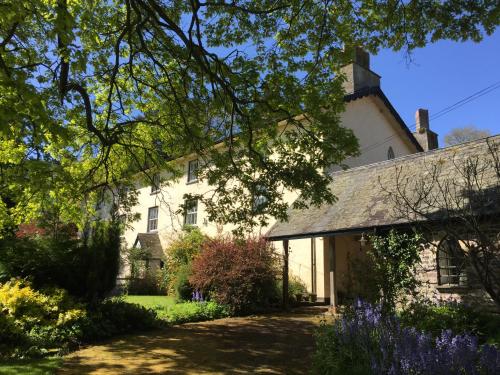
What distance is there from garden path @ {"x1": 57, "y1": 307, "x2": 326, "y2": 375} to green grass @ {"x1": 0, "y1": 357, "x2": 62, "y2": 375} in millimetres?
212

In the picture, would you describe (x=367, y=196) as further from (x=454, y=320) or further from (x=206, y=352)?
(x=206, y=352)

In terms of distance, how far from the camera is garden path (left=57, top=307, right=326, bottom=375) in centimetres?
824

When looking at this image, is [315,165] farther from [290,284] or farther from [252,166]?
[290,284]

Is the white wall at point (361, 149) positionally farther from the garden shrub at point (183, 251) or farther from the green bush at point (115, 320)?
the green bush at point (115, 320)

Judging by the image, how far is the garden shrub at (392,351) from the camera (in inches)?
177

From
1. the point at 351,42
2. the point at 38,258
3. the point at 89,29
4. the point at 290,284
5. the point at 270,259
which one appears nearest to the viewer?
the point at 89,29

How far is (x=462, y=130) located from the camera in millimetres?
51188

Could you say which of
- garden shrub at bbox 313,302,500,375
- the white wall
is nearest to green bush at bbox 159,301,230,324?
the white wall

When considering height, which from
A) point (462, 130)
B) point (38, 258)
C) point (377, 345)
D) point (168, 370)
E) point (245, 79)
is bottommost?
point (168, 370)

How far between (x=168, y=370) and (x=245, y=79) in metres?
6.40

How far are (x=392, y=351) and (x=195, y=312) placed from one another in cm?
982

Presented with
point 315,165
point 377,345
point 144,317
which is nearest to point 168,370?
point 377,345

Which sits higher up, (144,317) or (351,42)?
(351,42)

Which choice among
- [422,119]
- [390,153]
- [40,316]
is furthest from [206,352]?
[422,119]
